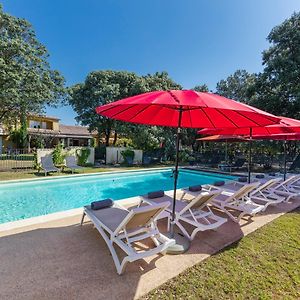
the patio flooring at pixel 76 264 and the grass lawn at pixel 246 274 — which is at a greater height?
the patio flooring at pixel 76 264

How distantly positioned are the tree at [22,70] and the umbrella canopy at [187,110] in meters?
12.2

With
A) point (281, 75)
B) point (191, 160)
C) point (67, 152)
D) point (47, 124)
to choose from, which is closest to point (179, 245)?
point (67, 152)

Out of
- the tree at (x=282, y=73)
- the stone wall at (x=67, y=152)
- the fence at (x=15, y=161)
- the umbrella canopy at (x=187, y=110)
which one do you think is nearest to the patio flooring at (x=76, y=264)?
the umbrella canopy at (x=187, y=110)

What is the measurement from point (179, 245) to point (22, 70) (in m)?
15.6

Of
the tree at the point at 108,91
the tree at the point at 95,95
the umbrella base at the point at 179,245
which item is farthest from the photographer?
the tree at the point at 95,95

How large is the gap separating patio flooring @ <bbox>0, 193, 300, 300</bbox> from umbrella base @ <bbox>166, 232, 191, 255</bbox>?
9 centimetres

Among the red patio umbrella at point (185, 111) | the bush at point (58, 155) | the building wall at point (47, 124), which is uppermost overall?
the building wall at point (47, 124)

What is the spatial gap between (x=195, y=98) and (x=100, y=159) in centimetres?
2106

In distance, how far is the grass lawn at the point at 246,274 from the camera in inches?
115

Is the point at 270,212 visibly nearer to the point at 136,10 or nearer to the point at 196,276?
the point at 196,276

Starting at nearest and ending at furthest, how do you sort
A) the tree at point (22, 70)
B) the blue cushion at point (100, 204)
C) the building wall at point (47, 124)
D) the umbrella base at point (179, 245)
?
the umbrella base at point (179, 245) < the blue cushion at point (100, 204) < the tree at point (22, 70) < the building wall at point (47, 124)

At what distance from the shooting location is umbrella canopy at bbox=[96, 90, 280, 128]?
292cm

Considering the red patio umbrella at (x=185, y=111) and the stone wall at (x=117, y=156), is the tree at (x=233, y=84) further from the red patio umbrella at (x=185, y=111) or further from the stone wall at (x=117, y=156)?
the red patio umbrella at (x=185, y=111)

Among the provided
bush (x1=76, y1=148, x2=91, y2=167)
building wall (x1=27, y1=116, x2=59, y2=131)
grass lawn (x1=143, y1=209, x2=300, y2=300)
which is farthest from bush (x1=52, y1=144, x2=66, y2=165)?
building wall (x1=27, y1=116, x2=59, y2=131)
